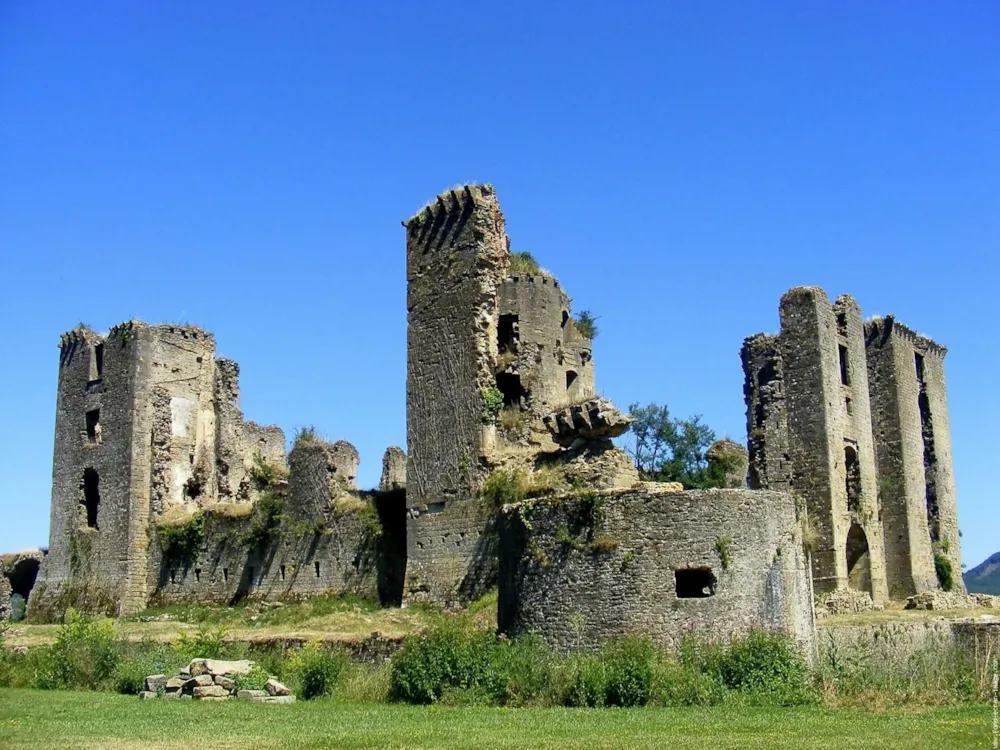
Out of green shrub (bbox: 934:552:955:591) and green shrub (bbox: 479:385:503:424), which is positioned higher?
green shrub (bbox: 479:385:503:424)

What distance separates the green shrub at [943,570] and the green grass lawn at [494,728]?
25.8 metres

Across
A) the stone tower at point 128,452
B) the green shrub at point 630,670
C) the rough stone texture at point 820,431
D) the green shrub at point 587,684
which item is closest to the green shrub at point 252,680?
the green shrub at point 587,684

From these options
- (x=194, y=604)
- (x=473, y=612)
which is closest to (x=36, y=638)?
(x=194, y=604)

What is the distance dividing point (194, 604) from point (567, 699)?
18.5m

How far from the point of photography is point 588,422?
26.4m

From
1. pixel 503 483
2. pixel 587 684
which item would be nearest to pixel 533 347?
pixel 503 483

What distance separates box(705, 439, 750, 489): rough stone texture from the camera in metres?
35.2

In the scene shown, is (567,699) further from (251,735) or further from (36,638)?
(36,638)

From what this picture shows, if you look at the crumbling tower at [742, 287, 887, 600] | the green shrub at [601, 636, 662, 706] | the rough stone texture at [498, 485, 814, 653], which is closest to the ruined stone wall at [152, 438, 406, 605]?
the rough stone texture at [498, 485, 814, 653]

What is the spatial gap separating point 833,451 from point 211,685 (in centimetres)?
2143

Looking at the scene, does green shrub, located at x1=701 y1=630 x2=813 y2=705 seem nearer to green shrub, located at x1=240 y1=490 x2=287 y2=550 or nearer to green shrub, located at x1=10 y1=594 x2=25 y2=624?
green shrub, located at x1=240 y1=490 x2=287 y2=550

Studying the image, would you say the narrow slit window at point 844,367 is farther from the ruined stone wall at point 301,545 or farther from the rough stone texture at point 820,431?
the ruined stone wall at point 301,545

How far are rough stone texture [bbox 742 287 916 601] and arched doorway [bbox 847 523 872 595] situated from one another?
29 millimetres

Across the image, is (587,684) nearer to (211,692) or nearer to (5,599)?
(211,692)
